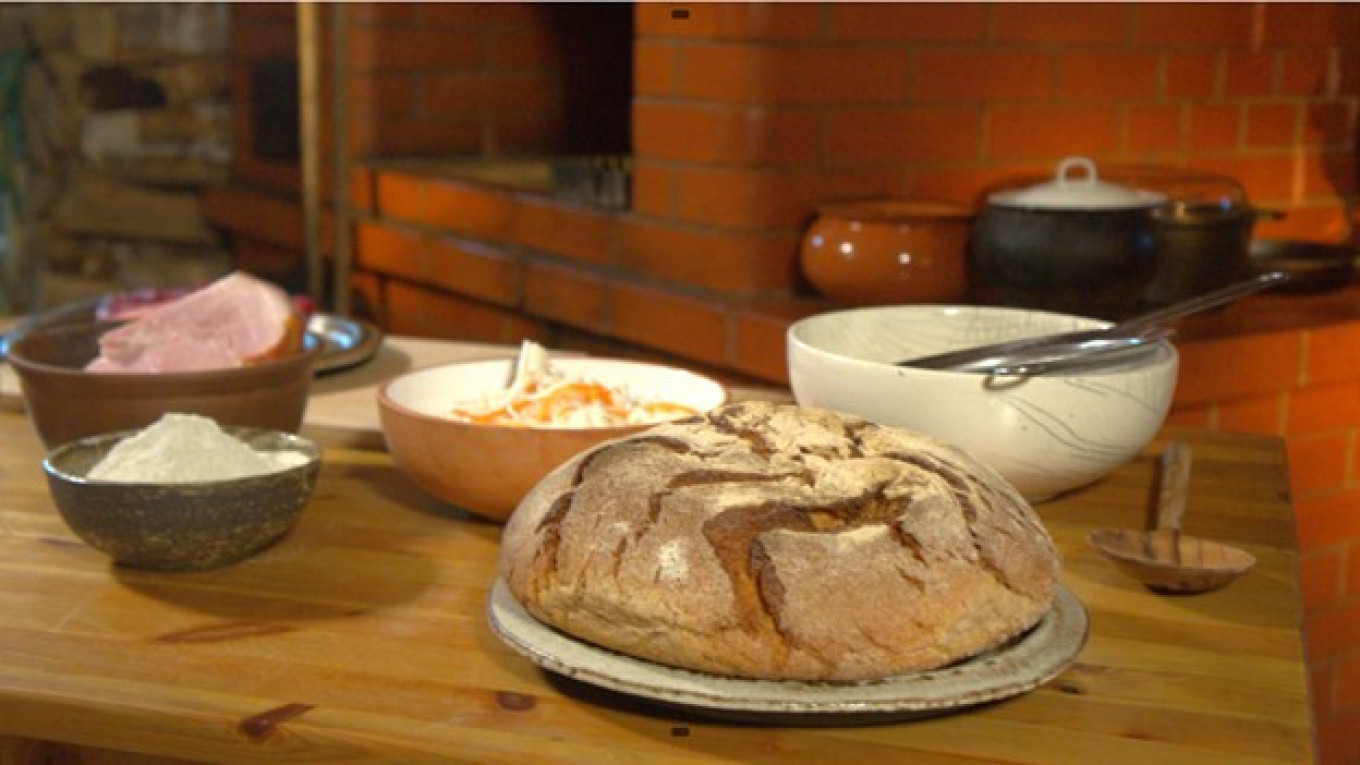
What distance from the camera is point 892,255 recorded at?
76.6 inches

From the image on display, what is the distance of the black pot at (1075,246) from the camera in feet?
5.55

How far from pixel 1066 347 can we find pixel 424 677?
0.51 meters

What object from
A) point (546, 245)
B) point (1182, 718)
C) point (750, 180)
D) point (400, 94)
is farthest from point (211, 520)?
point (400, 94)

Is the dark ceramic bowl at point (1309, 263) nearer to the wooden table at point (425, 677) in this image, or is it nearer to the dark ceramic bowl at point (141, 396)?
the wooden table at point (425, 677)

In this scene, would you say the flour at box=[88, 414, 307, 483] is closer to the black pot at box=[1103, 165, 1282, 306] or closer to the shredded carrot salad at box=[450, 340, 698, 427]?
the shredded carrot salad at box=[450, 340, 698, 427]

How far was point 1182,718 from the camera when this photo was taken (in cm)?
78

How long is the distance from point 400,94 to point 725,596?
2.43m

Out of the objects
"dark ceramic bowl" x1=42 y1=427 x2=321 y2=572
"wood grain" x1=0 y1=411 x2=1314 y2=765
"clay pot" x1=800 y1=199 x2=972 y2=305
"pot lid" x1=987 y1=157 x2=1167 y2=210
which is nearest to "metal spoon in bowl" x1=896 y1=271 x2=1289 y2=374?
"wood grain" x1=0 y1=411 x2=1314 y2=765

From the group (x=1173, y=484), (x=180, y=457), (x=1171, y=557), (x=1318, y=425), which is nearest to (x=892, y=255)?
(x=1318, y=425)

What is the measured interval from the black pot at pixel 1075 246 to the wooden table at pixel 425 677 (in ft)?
2.11

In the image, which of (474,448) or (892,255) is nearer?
(474,448)

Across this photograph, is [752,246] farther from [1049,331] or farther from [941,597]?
[941,597]

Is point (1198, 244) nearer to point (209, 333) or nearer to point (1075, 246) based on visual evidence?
point (1075, 246)

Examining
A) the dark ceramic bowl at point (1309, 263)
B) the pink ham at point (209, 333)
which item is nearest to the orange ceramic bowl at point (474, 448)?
the pink ham at point (209, 333)
